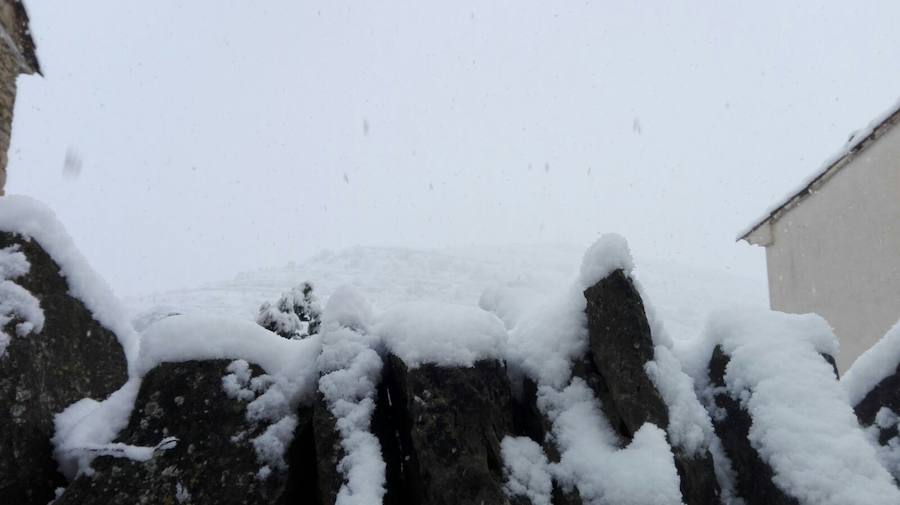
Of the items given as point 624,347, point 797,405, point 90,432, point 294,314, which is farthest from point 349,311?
point 294,314

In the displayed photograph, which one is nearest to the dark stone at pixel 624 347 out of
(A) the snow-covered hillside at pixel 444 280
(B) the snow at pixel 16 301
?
(B) the snow at pixel 16 301

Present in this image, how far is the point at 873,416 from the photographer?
13.5 ft

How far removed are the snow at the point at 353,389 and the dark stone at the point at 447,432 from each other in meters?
0.18

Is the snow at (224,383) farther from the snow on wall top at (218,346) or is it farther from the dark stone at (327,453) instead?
the dark stone at (327,453)

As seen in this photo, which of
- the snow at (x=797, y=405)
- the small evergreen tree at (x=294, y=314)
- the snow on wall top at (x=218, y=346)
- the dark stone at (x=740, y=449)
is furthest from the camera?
the small evergreen tree at (x=294, y=314)

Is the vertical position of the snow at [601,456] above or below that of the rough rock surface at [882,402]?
above

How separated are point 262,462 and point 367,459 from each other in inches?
25.7

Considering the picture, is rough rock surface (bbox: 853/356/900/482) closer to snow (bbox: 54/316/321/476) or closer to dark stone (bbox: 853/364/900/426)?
Result: dark stone (bbox: 853/364/900/426)

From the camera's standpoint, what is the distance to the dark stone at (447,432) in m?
3.19

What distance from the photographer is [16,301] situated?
3.67 meters

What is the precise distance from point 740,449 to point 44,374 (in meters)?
4.46

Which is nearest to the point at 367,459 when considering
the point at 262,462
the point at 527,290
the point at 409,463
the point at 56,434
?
the point at 409,463

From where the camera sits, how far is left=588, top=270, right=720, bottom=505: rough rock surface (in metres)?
3.40

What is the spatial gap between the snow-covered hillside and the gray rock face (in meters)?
19.6
